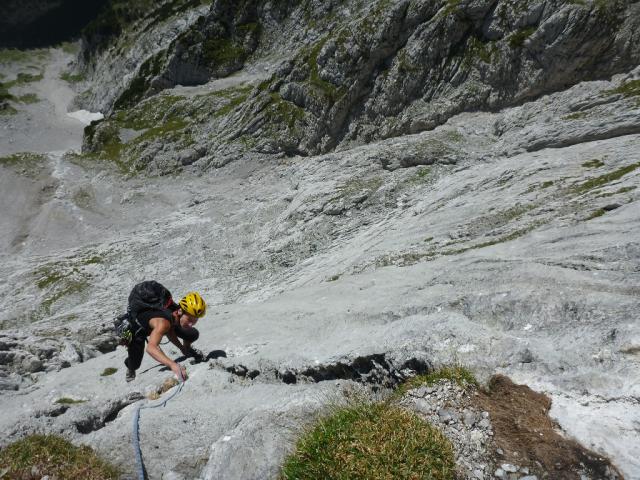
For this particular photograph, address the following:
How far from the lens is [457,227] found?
937 inches

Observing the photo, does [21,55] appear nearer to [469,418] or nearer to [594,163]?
[594,163]

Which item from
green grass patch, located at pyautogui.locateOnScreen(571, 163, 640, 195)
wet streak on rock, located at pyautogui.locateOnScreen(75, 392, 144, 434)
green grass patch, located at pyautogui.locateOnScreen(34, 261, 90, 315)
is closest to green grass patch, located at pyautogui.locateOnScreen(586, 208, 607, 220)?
green grass patch, located at pyautogui.locateOnScreen(571, 163, 640, 195)

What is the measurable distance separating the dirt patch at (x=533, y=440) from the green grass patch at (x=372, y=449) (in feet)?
3.07

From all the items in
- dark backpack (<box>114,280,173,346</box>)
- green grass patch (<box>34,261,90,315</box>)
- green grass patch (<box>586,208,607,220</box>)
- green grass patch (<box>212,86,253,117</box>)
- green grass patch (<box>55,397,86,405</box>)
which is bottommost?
green grass patch (<box>34,261,90,315</box>)

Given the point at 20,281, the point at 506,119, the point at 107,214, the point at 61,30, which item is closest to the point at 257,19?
the point at 107,214

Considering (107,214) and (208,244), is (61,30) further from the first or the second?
(208,244)

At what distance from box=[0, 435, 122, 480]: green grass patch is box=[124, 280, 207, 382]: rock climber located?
11.4 ft

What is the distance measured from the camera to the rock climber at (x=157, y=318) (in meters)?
11.2

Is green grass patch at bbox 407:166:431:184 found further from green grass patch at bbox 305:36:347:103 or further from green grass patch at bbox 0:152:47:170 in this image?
green grass patch at bbox 0:152:47:170

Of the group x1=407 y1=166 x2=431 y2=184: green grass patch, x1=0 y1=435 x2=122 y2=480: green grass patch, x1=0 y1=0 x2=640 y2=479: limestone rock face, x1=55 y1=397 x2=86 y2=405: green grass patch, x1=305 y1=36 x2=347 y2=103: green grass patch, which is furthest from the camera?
x1=305 y1=36 x2=347 y2=103: green grass patch

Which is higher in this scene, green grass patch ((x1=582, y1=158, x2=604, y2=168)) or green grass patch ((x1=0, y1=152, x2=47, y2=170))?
green grass patch ((x1=582, y1=158, x2=604, y2=168))

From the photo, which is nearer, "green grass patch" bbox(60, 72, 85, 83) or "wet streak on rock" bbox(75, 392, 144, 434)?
"wet streak on rock" bbox(75, 392, 144, 434)

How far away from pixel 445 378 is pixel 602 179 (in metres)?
21.1

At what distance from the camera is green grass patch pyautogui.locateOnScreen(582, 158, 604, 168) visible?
80.9 feet
